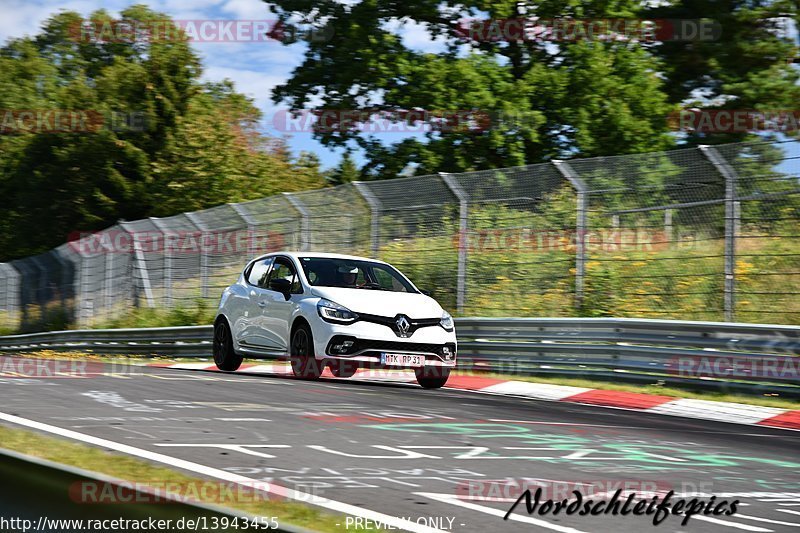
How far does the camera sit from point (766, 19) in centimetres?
3388

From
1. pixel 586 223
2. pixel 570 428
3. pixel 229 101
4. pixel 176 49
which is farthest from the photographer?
pixel 229 101

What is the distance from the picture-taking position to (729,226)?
529 inches

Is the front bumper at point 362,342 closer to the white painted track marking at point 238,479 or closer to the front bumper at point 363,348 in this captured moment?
the front bumper at point 363,348

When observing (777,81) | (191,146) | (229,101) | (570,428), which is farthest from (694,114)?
(229,101)

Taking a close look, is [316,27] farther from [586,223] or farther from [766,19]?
[586,223]

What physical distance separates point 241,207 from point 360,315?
961 centimetres

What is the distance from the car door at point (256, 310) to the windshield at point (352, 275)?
0.79 metres

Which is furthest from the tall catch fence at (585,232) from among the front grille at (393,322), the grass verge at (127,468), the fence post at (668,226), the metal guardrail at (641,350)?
the grass verge at (127,468)

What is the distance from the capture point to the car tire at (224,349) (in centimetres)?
1545

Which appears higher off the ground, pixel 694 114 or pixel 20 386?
pixel 694 114

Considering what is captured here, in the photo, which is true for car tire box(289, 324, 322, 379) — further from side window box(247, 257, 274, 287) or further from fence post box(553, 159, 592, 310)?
fence post box(553, 159, 592, 310)

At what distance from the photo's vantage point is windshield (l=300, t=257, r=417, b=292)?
13812 millimetres

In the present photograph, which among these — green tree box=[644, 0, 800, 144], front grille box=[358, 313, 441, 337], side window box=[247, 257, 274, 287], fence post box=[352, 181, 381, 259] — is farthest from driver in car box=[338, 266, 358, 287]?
green tree box=[644, 0, 800, 144]

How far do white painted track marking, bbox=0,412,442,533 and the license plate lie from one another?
536 cm
